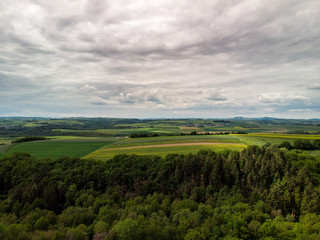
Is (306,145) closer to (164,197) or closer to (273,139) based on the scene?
Result: (273,139)

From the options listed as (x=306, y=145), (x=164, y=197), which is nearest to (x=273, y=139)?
(x=306, y=145)

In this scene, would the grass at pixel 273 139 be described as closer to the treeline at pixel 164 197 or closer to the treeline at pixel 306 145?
the treeline at pixel 306 145

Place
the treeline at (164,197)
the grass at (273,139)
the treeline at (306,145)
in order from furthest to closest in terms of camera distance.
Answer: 1. the grass at (273,139)
2. the treeline at (306,145)
3. the treeline at (164,197)

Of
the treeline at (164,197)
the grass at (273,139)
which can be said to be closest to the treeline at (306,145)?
the grass at (273,139)

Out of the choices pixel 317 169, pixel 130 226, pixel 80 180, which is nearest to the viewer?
pixel 130 226

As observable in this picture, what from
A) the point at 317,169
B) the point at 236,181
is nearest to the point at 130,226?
the point at 236,181

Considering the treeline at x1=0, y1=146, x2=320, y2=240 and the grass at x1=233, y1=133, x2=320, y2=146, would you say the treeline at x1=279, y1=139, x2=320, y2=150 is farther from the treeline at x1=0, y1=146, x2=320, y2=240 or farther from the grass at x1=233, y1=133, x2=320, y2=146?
the treeline at x1=0, y1=146, x2=320, y2=240

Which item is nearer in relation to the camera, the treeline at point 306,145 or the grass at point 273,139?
the treeline at point 306,145

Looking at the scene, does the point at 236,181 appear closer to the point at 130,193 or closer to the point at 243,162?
the point at 243,162

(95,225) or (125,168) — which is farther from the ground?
(125,168)
